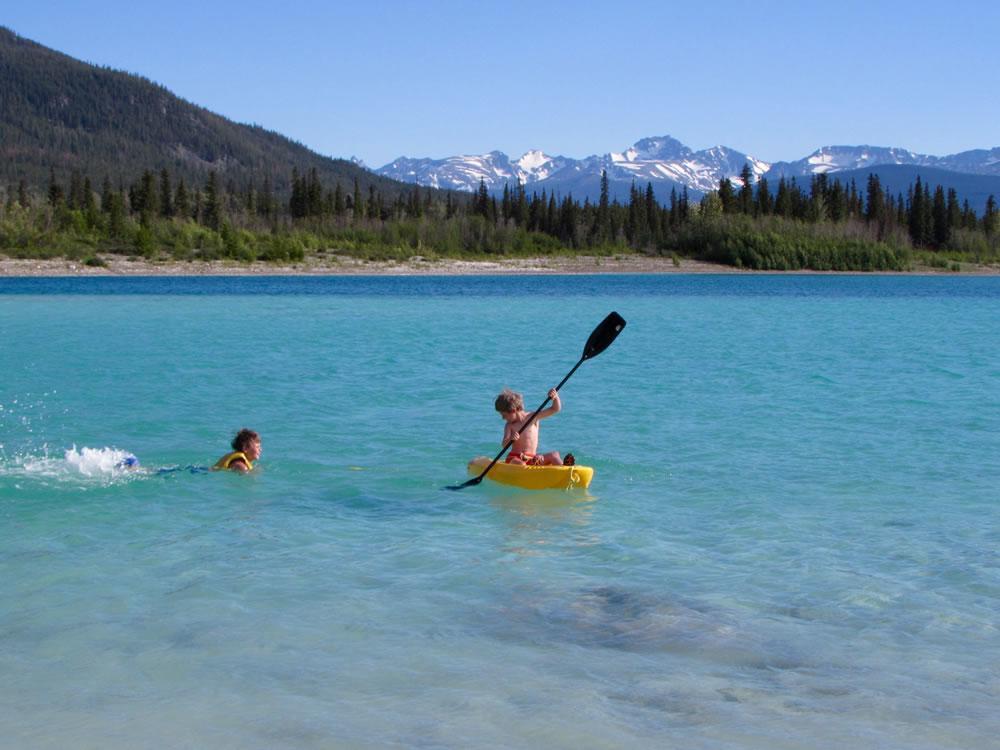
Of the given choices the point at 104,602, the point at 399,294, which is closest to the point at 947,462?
the point at 104,602

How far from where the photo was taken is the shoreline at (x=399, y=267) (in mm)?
82438

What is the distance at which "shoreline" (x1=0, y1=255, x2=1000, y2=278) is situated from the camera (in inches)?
3246

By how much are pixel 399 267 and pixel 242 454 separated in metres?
87.1

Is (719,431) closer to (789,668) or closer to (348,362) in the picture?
(789,668)

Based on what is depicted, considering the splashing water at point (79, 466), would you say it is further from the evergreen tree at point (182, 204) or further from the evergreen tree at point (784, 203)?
the evergreen tree at point (784, 203)

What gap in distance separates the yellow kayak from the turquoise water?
0.18 meters

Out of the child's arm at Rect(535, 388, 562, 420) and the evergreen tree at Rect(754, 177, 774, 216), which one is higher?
the evergreen tree at Rect(754, 177, 774, 216)

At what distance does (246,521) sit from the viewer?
10484 millimetres

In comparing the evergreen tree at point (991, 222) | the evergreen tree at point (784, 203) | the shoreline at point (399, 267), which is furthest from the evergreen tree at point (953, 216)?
the shoreline at point (399, 267)

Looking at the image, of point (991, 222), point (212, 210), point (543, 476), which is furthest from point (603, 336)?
point (991, 222)

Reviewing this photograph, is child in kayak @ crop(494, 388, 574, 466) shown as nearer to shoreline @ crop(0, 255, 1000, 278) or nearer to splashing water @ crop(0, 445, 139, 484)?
splashing water @ crop(0, 445, 139, 484)

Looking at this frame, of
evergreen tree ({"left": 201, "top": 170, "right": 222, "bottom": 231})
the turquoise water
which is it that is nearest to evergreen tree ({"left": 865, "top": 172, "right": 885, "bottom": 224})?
evergreen tree ({"left": 201, "top": 170, "right": 222, "bottom": 231})

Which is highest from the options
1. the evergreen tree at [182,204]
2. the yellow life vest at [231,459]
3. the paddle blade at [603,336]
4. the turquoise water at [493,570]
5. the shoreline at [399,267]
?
the evergreen tree at [182,204]

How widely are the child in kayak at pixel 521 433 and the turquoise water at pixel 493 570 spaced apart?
43cm
